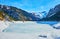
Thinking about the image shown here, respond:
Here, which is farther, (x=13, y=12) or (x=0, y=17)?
(x=0, y=17)

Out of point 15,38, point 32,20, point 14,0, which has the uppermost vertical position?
point 14,0

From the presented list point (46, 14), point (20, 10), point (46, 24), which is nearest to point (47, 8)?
point (46, 14)

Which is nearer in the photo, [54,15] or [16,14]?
[16,14]

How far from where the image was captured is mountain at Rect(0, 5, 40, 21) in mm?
6745

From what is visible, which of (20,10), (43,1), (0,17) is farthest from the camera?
(0,17)

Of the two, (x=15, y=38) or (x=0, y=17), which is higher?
(x=0, y=17)

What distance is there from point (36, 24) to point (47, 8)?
34.3 inches

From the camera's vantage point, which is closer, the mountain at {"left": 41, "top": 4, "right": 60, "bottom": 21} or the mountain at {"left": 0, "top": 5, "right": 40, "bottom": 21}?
the mountain at {"left": 41, "top": 4, "right": 60, "bottom": 21}

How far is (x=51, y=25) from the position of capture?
6695mm

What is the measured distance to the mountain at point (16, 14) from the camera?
6.74 metres

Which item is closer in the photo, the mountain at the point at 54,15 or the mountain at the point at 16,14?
the mountain at the point at 54,15

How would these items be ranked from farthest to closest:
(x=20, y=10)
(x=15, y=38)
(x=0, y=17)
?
1. (x=0, y=17)
2. (x=20, y=10)
3. (x=15, y=38)

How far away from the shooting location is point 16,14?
6.88 metres

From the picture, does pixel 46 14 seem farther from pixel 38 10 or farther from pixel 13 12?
pixel 13 12
